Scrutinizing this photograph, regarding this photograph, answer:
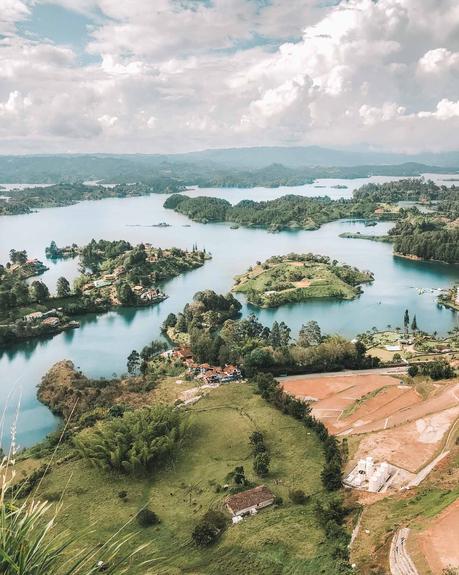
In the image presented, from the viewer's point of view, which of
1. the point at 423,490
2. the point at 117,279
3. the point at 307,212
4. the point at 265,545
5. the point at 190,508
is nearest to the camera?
the point at 265,545

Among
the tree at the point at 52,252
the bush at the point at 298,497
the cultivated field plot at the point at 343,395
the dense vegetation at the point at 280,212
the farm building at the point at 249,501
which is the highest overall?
the dense vegetation at the point at 280,212

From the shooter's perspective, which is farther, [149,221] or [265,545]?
[149,221]

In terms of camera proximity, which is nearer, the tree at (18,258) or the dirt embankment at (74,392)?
the dirt embankment at (74,392)

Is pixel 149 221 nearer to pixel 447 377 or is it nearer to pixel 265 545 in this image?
pixel 447 377

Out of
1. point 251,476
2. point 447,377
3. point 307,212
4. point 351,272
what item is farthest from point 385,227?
point 251,476

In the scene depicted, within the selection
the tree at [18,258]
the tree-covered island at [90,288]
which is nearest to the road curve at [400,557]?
the tree-covered island at [90,288]

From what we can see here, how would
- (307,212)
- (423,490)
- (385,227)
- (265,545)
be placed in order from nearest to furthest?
(265,545) < (423,490) < (385,227) < (307,212)

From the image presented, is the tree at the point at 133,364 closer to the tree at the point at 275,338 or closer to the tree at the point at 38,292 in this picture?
the tree at the point at 275,338

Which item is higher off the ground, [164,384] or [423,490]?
[423,490]
